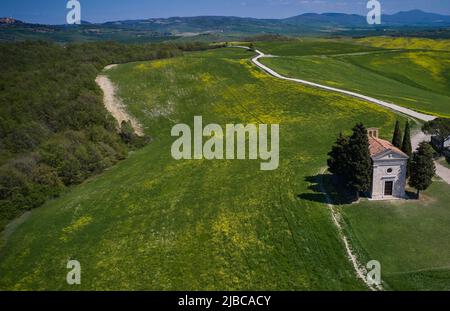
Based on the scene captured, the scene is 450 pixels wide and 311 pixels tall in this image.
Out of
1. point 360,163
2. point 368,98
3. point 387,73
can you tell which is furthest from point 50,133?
point 387,73

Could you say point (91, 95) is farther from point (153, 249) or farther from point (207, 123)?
point (153, 249)

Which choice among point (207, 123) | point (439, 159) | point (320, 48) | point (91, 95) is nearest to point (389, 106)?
point (439, 159)

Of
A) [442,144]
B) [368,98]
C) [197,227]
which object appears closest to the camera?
[197,227]

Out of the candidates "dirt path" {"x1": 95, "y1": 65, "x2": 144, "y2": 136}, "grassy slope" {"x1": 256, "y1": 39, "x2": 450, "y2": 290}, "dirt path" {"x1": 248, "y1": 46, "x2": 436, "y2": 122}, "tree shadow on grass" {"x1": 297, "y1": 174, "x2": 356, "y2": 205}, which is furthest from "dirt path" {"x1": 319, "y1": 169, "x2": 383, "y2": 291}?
"dirt path" {"x1": 95, "y1": 65, "x2": 144, "y2": 136}

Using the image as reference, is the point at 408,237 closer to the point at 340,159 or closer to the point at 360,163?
the point at 360,163

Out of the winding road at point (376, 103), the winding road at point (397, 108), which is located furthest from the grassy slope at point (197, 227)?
the winding road at point (397, 108)

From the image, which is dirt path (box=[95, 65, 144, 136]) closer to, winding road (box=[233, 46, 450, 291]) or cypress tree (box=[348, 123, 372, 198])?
winding road (box=[233, 46, 450, 291])

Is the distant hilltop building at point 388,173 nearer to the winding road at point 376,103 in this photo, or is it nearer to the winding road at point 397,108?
the winding road at point 376,103
